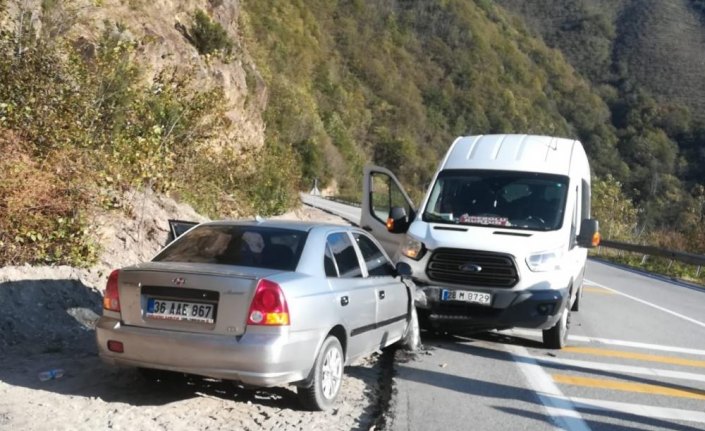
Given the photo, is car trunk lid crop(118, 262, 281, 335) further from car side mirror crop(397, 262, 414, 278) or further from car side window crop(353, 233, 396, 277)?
car side mirror crop(397, 262, 414, 278)

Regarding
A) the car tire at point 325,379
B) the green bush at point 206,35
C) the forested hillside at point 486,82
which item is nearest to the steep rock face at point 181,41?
the green bush at point 206,35

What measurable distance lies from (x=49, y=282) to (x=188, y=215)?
5.58m

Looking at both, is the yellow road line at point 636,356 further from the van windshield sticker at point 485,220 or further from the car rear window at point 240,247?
the car rear window at point 240,247

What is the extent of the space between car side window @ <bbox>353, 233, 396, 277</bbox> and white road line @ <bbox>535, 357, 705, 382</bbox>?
6.83 ft

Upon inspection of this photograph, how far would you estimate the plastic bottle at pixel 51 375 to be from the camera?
6.25 m

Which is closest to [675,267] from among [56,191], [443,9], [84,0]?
[84,0]

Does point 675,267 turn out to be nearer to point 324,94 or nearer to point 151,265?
point 151,265

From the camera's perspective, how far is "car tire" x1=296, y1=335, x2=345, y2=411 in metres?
5.84

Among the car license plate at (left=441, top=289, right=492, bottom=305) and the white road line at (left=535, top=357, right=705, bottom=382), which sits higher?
the car license plate at (left=441, top=289, right=492, bottom=305)

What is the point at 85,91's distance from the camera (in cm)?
1117

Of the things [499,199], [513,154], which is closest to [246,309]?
[499,199]

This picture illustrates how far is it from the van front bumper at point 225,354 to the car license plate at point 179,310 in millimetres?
110

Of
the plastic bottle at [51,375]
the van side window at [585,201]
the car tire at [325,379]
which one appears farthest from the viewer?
the van side window at [585,201]

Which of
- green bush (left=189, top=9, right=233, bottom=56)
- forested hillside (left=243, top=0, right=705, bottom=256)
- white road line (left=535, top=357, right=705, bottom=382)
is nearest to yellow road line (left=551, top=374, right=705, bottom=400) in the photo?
white road line (left=535, top=357, right=705, bottom=382)
